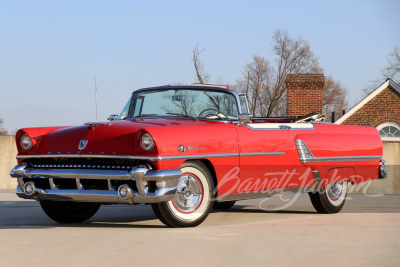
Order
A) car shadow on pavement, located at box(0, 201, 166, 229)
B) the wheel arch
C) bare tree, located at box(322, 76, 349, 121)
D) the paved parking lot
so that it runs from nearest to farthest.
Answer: the paved parking lot < the wheel arch < car shadow on pavement, located at box(0, 201, 166, 229) < bare tree, located at box(322, 76, 349, 121)

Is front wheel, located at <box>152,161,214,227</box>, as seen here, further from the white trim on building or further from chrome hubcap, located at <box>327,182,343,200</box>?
the white trim on building

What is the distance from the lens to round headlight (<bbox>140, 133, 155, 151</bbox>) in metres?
6.49

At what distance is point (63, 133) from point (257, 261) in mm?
3036

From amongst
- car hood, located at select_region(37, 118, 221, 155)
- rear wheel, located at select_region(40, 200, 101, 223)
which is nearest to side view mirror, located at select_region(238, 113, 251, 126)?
car hood, located at select_region(37, 118, 221, 155)

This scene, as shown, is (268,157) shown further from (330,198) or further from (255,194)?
(330,198)

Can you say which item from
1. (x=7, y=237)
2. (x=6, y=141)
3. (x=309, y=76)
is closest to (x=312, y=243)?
(x=7, y=237)

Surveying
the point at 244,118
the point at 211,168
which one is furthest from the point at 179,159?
the point at 244,118

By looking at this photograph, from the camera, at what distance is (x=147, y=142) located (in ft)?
21.4

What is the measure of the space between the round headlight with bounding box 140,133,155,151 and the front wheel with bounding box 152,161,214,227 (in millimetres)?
476

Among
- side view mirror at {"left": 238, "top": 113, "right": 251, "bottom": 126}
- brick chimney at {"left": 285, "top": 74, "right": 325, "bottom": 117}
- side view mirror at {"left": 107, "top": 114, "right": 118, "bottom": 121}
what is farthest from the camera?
brick chimney at {"left": 285, "top": 74, "right": 325, "bottom": 117}

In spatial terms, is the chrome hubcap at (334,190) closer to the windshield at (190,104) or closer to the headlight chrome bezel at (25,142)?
the windshield at (190,104)

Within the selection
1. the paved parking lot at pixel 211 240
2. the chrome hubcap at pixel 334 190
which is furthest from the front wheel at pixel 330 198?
the paved parking lot at pixel 211 240

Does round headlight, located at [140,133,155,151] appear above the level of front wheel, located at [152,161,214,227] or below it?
above

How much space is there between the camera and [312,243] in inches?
233
